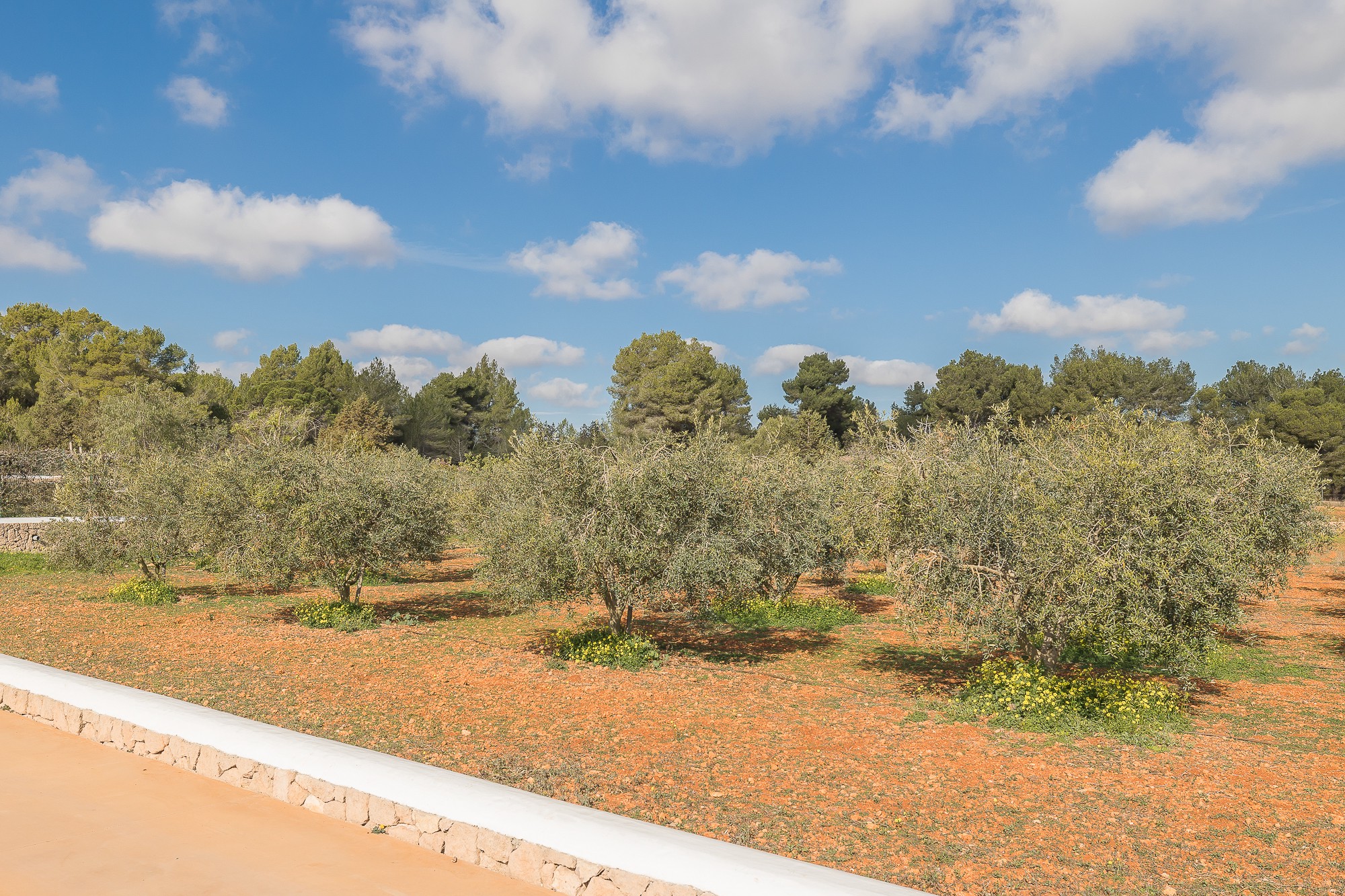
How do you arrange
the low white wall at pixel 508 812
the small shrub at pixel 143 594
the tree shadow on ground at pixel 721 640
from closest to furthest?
1. the low white wall at pixel 508 812
2. the tree shadow on ground at pixel 721 640
3. the small shrub at pixel 143 594

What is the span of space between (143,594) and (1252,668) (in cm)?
2372

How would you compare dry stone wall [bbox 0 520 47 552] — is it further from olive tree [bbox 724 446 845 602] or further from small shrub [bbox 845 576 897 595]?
small shrub [bbox 845 576 897 595]

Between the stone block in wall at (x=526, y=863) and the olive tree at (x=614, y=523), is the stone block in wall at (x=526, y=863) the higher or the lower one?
the lower one

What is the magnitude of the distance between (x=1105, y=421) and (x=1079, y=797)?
556cm

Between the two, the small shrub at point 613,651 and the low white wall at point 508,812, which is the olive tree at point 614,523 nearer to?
the small shrub at point 613,651

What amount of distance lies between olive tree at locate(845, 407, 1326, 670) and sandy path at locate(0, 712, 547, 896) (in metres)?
7.09

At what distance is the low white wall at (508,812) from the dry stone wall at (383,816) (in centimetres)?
3

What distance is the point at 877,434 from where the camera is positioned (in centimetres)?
1229

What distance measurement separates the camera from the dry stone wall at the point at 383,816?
16.6ft

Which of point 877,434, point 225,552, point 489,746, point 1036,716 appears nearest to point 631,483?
point 877,434

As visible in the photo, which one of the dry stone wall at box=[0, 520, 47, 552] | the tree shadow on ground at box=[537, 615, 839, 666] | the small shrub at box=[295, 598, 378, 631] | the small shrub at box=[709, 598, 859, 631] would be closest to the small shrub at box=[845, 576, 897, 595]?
the small shrub at box=[709, 598, 859, 631]

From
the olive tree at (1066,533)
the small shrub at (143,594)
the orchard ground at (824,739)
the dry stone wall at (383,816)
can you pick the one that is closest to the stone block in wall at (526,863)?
the dry stone wall at (383,816)

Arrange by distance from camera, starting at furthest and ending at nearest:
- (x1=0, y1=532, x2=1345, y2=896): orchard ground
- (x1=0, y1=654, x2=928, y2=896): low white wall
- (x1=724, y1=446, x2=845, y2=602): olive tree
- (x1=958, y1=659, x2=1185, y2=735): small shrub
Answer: (x1=724, y1=446, x2=845, y2=602): olive tree < (x1=958, y1=659, x2=1185, y2=735): small shrub < (x1=0, y1=532, x2=1345, y2=896): orchard ground < (x1=0, y1=654, x2=928, y2=896): low white wall

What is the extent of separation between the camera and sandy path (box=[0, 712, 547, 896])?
5285mm
